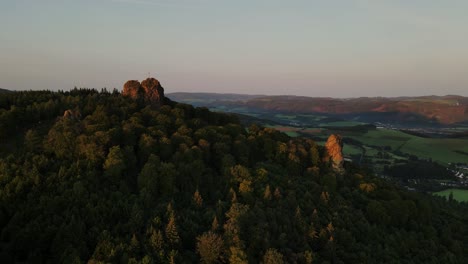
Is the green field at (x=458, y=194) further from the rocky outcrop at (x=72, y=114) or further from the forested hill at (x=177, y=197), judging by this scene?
the rocky outcrop at (x=72, y=114)

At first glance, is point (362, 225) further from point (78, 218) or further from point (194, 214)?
point (78, 218)

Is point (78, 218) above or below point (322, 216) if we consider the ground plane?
above

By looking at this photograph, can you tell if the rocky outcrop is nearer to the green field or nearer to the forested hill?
the forested hill

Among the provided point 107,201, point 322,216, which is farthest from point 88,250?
point 322,216

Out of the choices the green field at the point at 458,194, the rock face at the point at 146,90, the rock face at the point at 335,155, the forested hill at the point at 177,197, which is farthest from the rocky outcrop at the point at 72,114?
the green field at the point at 458,194

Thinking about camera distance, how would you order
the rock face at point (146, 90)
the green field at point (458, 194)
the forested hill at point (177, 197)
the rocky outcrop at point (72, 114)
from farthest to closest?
1. the green field at point (458, 194)
2. the rock face at point (146, 90)
3. the rocky outcrop at point (72, 114)
4. the forested hill at point (177, 197)

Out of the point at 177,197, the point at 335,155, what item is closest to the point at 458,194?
the point at 335,155
